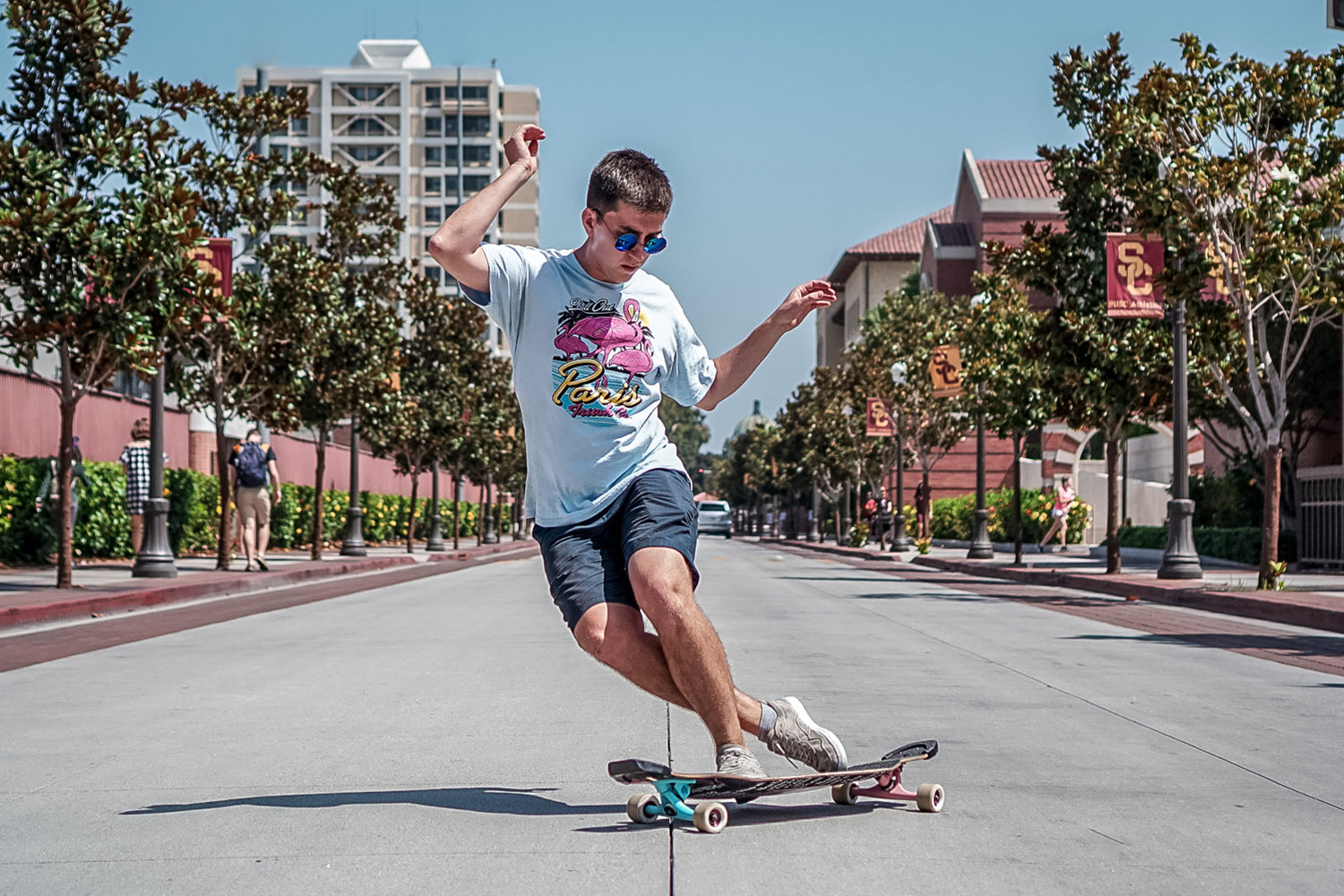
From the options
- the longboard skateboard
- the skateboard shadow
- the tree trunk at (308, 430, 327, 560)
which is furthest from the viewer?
the tree trunk at (308, 430, 327, 560)

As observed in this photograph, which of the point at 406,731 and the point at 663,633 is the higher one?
the point at 663,633

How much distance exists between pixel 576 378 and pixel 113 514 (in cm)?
2085

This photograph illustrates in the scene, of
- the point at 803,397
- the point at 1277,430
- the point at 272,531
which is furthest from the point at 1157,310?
the point at 803,397

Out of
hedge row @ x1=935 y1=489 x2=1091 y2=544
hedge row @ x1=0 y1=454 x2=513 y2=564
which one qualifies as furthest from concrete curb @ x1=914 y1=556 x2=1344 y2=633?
hedge row @ x1=935 y1=489 x2=1091 y2=544

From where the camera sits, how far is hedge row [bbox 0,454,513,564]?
21078 millimetres

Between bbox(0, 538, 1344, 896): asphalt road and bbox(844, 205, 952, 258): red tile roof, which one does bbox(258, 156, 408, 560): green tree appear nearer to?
bbox(0, 538, 1344, 896): asphalt road

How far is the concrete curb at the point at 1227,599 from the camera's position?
49.1ft

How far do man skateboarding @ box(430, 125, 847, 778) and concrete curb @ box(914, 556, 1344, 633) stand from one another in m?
11.0

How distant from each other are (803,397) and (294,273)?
49.9 m

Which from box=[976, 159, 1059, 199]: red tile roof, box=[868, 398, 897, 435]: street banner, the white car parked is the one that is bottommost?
the white car parked

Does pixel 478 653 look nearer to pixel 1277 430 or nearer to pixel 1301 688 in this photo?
pixel 1301 688

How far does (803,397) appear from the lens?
71438mm

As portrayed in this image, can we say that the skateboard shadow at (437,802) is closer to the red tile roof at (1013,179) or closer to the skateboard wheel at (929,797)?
the skateboard wheel at (929,797)

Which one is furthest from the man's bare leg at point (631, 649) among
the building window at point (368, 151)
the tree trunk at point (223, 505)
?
the building window at point (368, 151)
